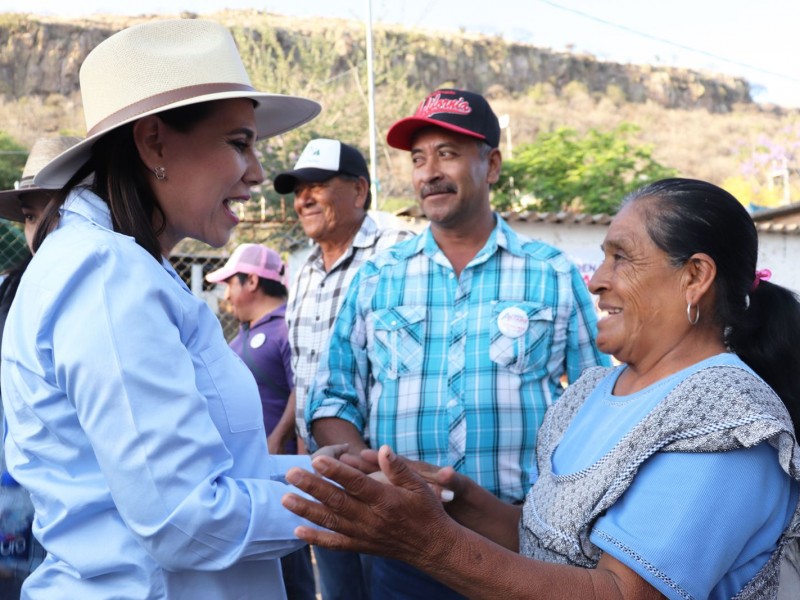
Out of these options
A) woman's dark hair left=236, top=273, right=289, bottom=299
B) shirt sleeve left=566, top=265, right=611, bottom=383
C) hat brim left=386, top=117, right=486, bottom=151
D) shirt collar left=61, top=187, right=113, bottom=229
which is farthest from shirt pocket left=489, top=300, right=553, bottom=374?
woman's dark hair left=236, top=273, right=289, bottom=299

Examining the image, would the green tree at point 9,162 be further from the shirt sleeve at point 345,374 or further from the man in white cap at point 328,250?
the shirt sleeve at point 345,374

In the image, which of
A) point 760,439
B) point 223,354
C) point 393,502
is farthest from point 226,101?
point 760,439

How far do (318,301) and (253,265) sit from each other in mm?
1104

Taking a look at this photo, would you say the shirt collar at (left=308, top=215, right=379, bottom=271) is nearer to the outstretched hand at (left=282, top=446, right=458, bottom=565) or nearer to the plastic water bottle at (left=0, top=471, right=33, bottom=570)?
the plastic water bottle at (left=0, top=471, right=33, bottom=570)

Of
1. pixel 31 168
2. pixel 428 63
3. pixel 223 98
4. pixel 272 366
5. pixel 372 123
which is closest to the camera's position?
pixel 223 98

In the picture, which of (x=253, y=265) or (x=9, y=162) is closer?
(x=253, y=265)

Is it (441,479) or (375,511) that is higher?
(375,511)

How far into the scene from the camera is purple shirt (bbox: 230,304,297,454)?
4.75 meters

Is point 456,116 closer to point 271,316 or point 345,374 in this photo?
point 345,374

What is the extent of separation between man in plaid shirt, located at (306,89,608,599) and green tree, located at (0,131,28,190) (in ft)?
63.5

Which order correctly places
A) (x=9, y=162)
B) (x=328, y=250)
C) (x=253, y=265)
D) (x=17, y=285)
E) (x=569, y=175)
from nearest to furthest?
1. (x=17, y=285)
2. (x=328, y=250)
3. (x=253, y=265)
4. (x=569, y=175)
5. (x=9, y=162)

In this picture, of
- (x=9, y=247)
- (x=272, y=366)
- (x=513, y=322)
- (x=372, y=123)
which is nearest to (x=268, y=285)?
(x=272, y=366)

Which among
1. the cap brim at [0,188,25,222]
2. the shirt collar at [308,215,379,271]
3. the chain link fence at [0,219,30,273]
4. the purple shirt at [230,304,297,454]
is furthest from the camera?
the chain link fence at [0,219,30,273]

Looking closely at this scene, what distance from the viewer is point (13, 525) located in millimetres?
2346
